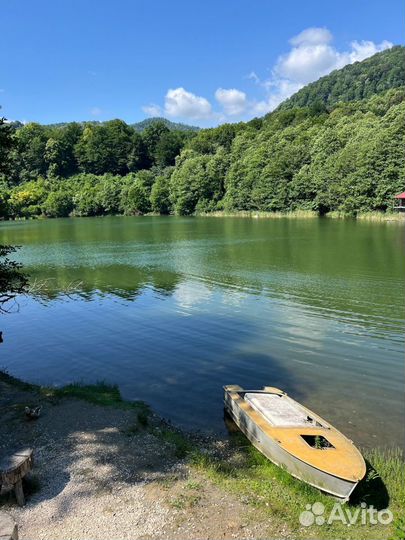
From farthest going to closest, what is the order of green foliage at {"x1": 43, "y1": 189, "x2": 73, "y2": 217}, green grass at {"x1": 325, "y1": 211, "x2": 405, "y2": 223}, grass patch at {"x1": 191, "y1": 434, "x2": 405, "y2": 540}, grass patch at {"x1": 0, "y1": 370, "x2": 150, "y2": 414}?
green foliage at {"x1": 43, "y1": 189, "x2": 73, "y2": 217}
green grass at {"x1": 325, "y1": 211, "x2": 405, "y2": 223}
grass patch at {"x1": 0, "y1": 370, "x2": 150, "y2": 414}
grass patch at {"x1": 191, "y1": 434, "x2": 405, "y2": 540}

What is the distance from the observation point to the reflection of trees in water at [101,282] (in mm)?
29766

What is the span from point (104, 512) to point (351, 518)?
14.5ft

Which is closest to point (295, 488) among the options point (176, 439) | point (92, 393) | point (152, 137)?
point (176, 439)

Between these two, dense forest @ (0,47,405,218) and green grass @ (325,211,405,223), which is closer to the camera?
green grass @ (325,211,405,223)

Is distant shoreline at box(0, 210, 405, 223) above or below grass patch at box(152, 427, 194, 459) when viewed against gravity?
above

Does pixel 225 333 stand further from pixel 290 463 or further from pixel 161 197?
pixel 161 197

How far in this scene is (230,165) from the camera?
12506cm

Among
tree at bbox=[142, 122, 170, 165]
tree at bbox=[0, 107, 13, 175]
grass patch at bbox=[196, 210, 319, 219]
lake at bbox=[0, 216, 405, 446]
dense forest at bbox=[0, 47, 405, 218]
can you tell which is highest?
tree at bbox=[142, 122, 170, 165]

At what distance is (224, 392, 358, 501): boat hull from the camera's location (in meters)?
7.91

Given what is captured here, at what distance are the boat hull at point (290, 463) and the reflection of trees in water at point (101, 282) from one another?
59.8 ft

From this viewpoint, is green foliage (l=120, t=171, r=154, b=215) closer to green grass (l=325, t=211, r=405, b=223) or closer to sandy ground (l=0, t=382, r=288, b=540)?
green grass (l=325, t=211, r=405, b=223)

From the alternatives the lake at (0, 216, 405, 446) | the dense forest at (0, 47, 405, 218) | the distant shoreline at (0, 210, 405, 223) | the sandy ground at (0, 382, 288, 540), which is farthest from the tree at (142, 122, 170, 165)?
the sandy ground at (0, 382, 288, 540)

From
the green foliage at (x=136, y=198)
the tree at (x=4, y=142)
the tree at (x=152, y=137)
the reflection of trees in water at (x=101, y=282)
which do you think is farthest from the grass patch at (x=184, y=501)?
the tree at (x=152, y=137)

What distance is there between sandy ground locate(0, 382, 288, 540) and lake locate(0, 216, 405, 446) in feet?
8.47
